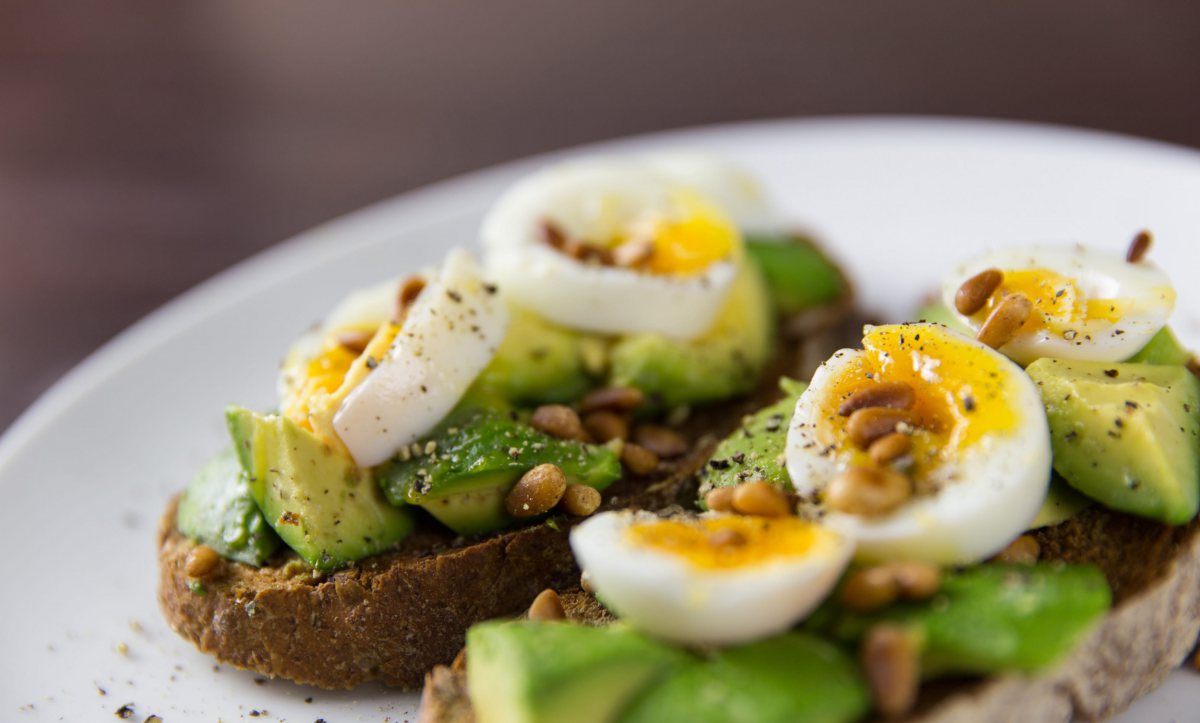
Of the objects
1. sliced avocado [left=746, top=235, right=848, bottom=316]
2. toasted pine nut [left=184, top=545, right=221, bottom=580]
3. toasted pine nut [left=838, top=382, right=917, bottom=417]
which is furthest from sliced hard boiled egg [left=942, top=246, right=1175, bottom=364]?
toasted pine nut [left=184, top=545, right=221, bottom=580]

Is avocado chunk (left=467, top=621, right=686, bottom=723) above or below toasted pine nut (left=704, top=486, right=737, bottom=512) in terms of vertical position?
below

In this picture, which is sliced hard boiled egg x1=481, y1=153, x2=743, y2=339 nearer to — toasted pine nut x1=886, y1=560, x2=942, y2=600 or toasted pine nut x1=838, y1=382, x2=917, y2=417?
toasted pine nut x1=838, y1=382, x2=917, y2=417

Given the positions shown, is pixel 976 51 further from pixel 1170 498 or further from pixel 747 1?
pixel 1170 498

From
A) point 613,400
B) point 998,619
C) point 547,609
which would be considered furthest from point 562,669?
point 613,400

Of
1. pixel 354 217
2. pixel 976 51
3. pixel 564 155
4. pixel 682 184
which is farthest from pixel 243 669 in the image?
pixel 976 51

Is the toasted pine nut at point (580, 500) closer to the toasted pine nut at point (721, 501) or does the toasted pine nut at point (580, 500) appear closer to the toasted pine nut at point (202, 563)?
the toasted pine nut at point (721, 501)

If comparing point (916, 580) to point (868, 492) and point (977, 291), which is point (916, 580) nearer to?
point (868, 492)
